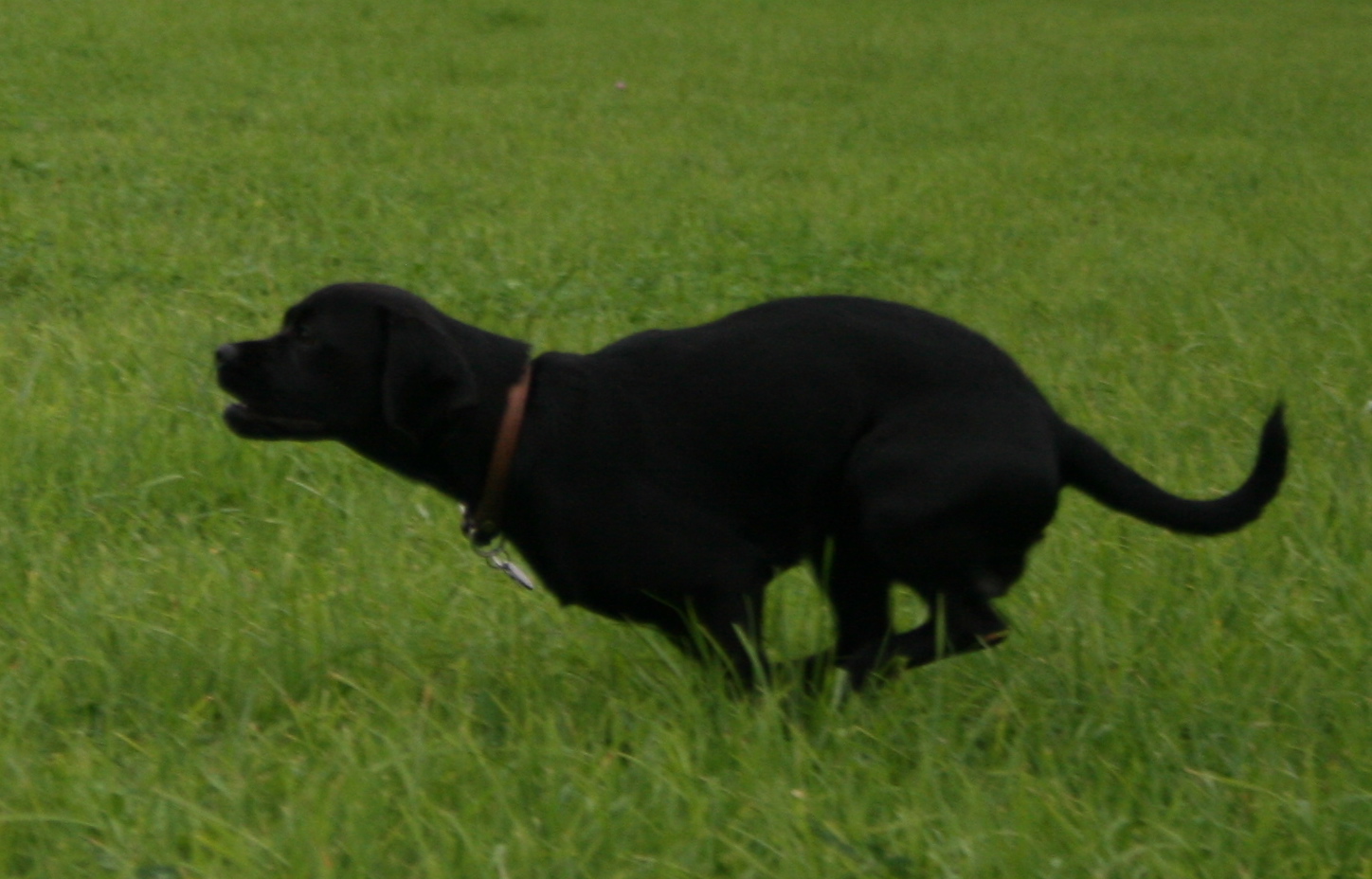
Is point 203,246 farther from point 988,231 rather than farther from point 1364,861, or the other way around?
point 1364,861

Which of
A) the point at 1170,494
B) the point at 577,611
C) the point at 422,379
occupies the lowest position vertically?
the point at 577,611

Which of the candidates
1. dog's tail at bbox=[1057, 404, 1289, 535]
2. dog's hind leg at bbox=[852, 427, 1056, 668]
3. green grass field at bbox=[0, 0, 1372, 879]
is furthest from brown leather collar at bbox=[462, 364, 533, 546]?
dog's tail at bbox=[1057, 404, 1289, 535]

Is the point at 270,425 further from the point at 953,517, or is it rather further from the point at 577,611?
the point at 953,517

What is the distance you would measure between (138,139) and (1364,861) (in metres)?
8.69

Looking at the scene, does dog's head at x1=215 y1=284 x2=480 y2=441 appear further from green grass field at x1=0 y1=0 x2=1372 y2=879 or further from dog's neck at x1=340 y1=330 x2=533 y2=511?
green grass field at x1=0 y1=0 x2=1372 y2=879

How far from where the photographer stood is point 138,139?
9.65 m

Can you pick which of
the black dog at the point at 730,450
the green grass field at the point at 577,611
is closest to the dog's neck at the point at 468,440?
the black dog at the point at 730,450

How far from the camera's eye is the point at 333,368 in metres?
3.05

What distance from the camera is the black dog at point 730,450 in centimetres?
293

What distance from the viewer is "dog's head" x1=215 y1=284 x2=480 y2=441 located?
296cm

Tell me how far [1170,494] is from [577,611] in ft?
4.24

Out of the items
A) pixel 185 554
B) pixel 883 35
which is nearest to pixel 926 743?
pixel 185 554

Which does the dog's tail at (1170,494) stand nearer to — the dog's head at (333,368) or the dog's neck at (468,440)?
the dog's neck at (468,440)

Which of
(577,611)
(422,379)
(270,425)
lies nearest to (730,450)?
(422,379)
